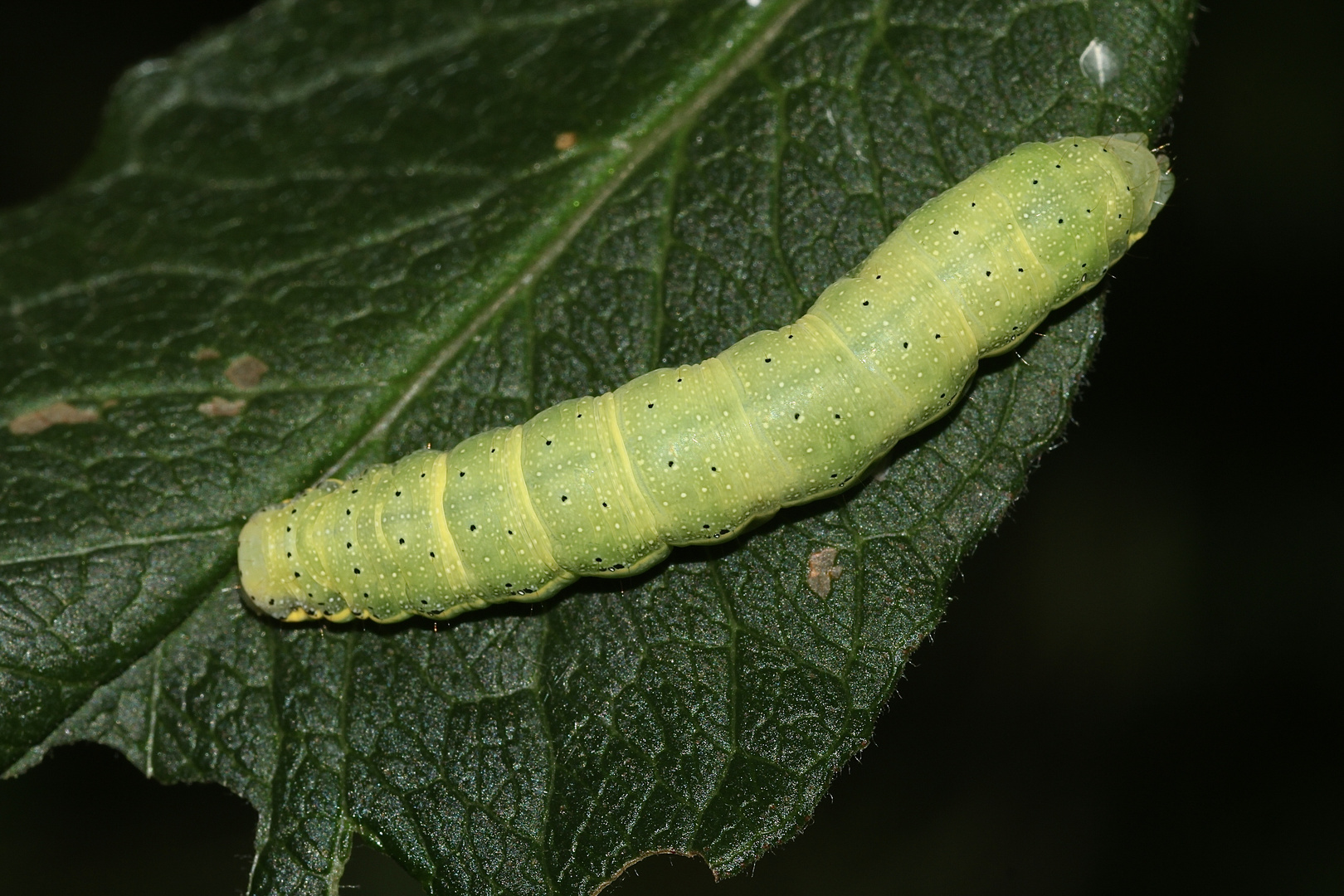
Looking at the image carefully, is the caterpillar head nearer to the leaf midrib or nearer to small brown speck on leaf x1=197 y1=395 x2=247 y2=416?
the leaf midrib

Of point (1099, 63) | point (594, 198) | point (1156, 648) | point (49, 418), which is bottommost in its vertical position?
point (1156, 648)

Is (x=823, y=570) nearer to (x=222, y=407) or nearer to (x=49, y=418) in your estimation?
(x=222, y=407)

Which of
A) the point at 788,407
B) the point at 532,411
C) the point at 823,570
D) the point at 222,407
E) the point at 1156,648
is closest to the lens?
the point at 788,407

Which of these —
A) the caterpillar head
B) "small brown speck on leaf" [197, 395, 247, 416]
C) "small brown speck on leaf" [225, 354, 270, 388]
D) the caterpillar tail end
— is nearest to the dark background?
the caterpillar head

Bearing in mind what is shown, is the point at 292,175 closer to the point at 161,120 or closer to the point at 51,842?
the point at 161,120

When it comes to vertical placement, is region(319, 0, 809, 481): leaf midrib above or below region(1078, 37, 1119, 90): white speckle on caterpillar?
above

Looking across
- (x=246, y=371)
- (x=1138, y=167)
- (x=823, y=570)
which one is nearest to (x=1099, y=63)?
(x=1138, y=167)

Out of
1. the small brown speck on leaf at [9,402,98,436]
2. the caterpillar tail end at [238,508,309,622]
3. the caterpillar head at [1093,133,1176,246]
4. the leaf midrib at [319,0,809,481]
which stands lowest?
the caterpillar head at [1093,133,1176,246]

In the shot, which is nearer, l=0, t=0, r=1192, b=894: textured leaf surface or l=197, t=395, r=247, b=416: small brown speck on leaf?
l=0, t=0, r=1192, b=894: textured leaf surface
